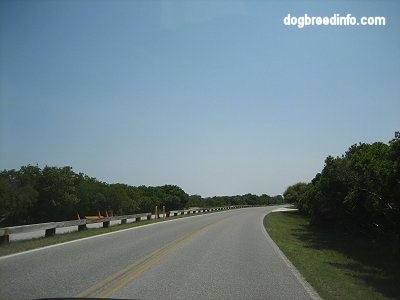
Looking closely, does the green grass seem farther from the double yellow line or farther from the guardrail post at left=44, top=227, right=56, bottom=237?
the guardrail post at left=44, top=227, right=56, bottom=237

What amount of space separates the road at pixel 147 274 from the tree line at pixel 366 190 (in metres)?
8.44

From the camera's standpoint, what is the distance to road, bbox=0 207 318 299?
29.4 ft

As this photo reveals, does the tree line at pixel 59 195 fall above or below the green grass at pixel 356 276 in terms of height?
above

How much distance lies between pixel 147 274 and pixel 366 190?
18739 mm

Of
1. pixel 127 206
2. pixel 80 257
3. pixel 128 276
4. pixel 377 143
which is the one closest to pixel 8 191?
pixel 127 206

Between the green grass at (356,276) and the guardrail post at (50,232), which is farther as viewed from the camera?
the guardrail post at (50,232)

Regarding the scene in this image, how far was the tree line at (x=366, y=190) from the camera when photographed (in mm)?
22188

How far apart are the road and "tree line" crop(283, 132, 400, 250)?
844cm

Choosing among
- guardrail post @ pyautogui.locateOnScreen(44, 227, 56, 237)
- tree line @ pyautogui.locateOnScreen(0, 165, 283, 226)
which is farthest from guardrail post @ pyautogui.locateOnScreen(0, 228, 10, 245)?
tree line @ pyautogui.locateOnScreen(0, 165, 283, 226)

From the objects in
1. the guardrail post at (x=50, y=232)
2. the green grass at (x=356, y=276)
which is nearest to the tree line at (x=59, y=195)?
the guardrail post at (x=50, y=232)

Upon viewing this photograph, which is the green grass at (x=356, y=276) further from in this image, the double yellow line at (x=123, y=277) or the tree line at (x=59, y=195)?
the tree line at (x=59, y=195)

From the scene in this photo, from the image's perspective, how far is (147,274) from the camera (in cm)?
1112

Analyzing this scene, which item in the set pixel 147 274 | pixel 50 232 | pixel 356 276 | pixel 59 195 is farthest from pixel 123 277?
pixel 59 195

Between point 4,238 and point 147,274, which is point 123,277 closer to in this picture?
point 147,274
